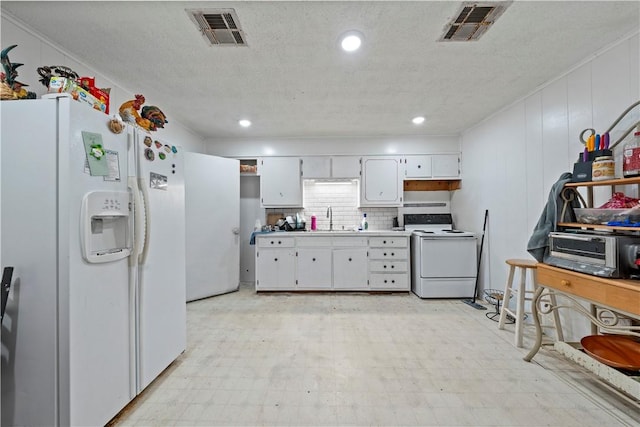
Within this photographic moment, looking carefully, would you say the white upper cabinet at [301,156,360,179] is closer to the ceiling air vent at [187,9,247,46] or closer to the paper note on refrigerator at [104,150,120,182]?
the ceiling air vent at [187,9,247,46]

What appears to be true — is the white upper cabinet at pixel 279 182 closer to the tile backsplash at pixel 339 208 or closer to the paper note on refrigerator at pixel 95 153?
the tile backsplash at pixel 339 208

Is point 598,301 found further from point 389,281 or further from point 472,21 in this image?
point 389,281

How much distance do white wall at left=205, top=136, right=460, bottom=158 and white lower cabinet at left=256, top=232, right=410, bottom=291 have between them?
1.35 meters

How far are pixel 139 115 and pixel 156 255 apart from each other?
105 centimetres

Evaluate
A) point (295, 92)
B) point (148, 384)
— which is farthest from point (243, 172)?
point (148, 384)

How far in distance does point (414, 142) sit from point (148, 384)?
425 centimetres

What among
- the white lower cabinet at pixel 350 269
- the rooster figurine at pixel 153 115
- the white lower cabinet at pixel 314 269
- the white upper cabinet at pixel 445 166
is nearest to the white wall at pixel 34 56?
the rooster figurine at pixel 153 115

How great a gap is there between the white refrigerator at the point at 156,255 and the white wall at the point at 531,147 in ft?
10.7

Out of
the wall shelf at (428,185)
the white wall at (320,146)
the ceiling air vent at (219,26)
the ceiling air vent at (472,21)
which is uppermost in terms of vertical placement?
the ceiling air vent at (219,26)

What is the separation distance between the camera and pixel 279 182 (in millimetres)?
4168

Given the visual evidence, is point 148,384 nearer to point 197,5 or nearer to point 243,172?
point 197,5

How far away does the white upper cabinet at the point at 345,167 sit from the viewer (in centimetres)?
414

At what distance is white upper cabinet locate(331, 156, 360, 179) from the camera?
13.6 ft

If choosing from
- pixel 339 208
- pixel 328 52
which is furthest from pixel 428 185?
pixel 328 52
